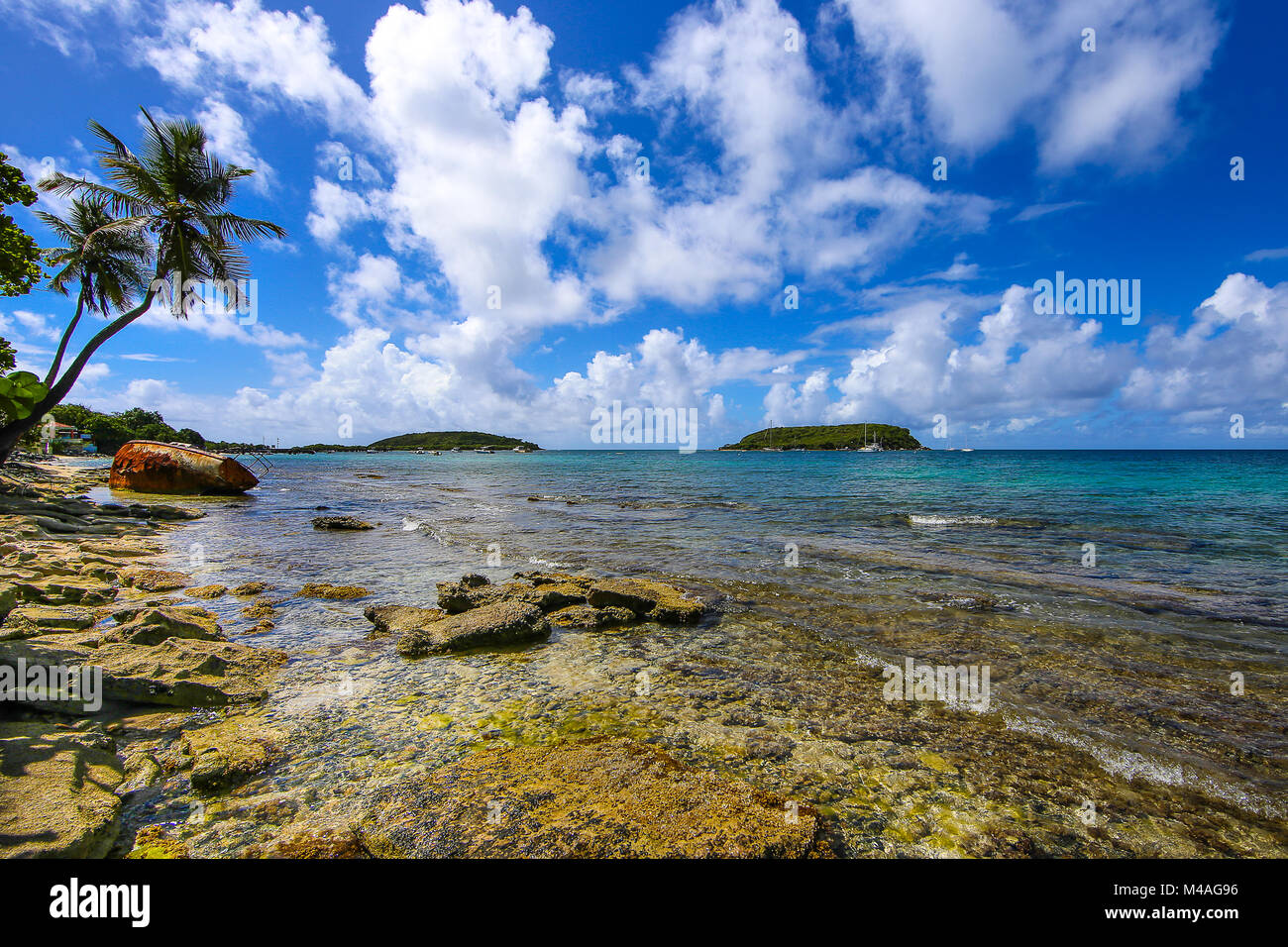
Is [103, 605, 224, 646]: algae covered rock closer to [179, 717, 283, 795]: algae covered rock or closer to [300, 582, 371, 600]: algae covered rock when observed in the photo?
[300, 582, 371, 600]: algae covered rock

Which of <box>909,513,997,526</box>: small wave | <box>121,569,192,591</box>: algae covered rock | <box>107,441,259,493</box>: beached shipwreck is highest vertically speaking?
<box>107,441,259,493</box>: beached shipwreck

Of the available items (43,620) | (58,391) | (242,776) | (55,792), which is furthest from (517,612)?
(58,391)

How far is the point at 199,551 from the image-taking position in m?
15.7

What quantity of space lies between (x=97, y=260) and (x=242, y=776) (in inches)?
1205

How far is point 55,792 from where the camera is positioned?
147 inches

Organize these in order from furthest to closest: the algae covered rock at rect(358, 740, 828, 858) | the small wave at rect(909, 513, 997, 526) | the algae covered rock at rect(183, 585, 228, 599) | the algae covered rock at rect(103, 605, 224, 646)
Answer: the small wave at rect(909, 513, 997, 526) < the algae covered rock at rect(183, 585, 228, 599) < the algae covered rock at rect(103, 605, 224, 646) < the algae covered rock at rect(358, 740, 828, 858)

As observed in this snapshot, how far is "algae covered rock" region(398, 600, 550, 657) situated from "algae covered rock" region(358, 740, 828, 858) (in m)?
3.58

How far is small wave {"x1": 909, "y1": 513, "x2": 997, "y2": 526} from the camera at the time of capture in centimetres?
2536

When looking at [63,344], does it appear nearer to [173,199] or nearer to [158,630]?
[173,199]

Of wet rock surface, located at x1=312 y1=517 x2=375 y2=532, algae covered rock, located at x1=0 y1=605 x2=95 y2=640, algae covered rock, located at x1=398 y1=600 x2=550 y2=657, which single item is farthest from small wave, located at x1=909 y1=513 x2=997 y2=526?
algae covered rock, located at x1=0 y1=605 x2=95 y2=640

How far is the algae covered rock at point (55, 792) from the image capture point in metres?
3.26

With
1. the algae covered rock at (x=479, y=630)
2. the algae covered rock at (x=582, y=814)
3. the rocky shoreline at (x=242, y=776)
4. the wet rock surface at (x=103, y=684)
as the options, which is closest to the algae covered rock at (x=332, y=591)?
the wet rock surface at (x=103, y=684)

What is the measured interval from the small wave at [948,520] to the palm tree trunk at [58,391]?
118 ft
